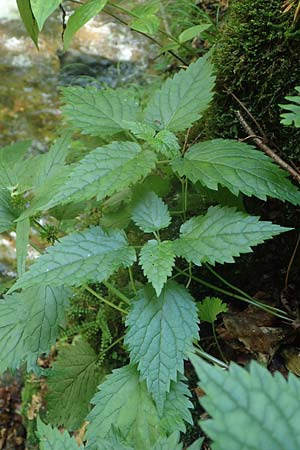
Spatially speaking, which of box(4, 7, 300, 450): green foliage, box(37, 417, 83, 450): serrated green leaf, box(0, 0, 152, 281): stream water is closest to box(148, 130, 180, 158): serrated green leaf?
box(4, 7, 300, 450): green foliage

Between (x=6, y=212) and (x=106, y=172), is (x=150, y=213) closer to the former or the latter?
(x=106, y=172)

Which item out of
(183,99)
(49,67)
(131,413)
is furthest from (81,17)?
(49,67)

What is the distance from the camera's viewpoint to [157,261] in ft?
4.44

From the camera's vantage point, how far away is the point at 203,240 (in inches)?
54.9

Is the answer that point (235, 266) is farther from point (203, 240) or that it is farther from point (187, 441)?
point (187, 441)

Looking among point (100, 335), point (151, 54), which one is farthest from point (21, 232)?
point (151, 54)

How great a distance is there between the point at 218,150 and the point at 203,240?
30 centimetres

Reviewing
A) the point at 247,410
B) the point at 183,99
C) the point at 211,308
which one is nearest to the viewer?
the point at 247,410

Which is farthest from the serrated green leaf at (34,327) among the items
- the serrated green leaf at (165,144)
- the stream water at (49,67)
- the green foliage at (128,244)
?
the stream water at (49,67)

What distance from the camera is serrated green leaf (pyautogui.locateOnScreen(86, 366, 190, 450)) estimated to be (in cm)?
135

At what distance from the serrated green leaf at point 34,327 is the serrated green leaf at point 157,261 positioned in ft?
1.10

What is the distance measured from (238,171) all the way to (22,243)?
0.67 meters

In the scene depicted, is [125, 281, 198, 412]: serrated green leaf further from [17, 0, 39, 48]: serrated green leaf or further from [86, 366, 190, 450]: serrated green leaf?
[17, 0, 39, 48]: serrated green leaf

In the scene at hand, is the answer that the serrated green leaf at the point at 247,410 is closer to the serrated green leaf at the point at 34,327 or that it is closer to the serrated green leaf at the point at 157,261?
the serrated green leaf at the point at 157,261
